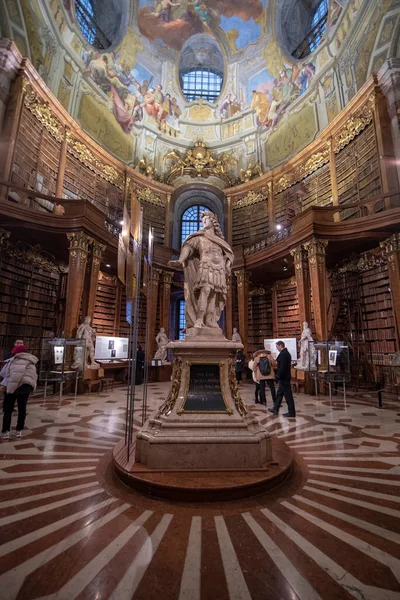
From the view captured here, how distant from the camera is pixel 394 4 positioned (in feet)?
31.4

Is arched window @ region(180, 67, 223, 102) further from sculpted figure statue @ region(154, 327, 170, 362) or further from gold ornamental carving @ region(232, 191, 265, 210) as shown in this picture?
sculpted figure statue @ region(154, 327, 170, 362)

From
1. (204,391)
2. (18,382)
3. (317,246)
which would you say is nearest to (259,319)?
(317,246)

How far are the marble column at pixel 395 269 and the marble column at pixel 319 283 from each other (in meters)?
1.80

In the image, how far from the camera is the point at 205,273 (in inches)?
141

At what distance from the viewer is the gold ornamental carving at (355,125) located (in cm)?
1015

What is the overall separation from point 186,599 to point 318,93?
16.6 metres

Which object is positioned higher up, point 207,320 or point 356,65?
point 356,65

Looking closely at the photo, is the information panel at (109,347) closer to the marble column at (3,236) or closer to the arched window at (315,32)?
the marble column at (3,236)

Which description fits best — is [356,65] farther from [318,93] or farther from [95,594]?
[95,594]

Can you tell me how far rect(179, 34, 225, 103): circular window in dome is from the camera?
18.0 m

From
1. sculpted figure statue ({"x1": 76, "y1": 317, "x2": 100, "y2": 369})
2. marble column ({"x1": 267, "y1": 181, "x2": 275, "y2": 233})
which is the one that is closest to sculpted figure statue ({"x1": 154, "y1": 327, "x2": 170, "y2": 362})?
sculpted figure statue ({"x1": 76, "y1": 317, "x2": 100, "y2": 369})

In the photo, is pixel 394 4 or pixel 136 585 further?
pixel 394 4

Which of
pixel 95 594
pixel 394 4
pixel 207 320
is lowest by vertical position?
pixel 95 594

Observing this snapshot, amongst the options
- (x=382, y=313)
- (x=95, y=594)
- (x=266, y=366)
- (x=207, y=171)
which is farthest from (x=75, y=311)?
(x=207, y=171)
